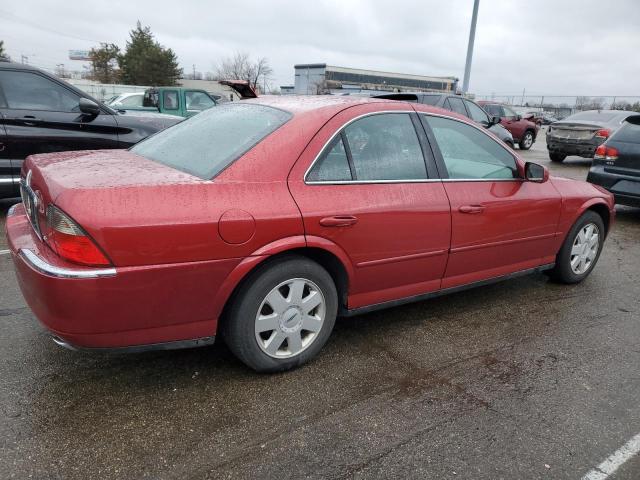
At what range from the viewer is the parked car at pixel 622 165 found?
6.96 meters

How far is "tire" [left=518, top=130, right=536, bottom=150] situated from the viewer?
58.7ft

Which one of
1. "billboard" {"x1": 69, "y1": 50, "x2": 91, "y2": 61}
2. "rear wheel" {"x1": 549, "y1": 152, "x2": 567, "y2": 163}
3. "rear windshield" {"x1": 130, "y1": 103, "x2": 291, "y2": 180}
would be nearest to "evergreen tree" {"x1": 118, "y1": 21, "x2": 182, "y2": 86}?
"rear wheel" {"x1": 549, "y1": 152, "x2": 567, "y2": 163}

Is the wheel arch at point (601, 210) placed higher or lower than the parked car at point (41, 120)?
lower

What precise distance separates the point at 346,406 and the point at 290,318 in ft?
1.81

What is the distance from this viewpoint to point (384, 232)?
3.00m

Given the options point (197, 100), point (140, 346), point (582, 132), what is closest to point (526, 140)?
point (582, 132)

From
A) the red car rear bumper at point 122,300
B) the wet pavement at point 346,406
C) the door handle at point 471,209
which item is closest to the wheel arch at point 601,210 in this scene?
the wet pavement at point 346,406

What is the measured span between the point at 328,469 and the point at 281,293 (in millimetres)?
937

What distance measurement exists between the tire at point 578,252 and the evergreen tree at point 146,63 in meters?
49.4

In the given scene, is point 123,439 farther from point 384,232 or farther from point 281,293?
point 384,232

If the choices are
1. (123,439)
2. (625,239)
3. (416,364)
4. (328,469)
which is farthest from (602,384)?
(625,239)

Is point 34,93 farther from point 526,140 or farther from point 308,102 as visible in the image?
point 526,140

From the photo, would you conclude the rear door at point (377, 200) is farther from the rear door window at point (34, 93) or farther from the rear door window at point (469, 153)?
the rear door window at point (34, 93)

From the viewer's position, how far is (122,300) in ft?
7.44
